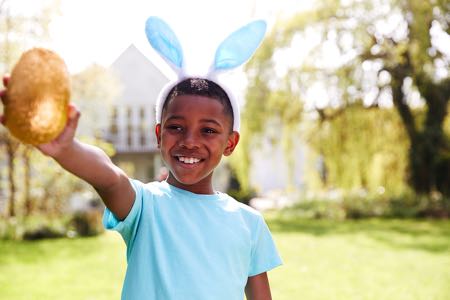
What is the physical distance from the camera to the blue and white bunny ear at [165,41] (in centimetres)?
165

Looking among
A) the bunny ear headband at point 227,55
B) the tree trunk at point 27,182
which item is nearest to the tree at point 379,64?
the tree trunk at point 27,182

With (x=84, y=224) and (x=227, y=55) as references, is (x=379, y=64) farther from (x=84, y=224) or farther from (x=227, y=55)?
(x=227, y=55)

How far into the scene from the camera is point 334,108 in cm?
1339

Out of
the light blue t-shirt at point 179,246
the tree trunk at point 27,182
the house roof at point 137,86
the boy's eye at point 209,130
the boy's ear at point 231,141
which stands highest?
the house roof at point 137,86

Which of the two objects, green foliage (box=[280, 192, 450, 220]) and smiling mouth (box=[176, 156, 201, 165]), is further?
green foliage (box=[280, 192, 450, 220])

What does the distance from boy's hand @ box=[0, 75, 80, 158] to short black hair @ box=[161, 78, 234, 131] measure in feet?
2.25

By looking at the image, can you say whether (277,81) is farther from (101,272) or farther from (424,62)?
(101,272)

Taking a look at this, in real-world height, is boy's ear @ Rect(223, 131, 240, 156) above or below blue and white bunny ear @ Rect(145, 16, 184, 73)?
below

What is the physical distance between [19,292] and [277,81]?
8.59 meters

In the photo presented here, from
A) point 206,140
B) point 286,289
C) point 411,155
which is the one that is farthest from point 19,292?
point 411,155

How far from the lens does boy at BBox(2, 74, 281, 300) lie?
5.20 ft

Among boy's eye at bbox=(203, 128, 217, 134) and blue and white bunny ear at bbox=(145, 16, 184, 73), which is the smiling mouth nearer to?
boy's eye at bbox=(203, 128, 217, 134)

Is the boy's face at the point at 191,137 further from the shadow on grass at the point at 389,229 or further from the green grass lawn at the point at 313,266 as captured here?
the shadow on grass at the point at 389,229

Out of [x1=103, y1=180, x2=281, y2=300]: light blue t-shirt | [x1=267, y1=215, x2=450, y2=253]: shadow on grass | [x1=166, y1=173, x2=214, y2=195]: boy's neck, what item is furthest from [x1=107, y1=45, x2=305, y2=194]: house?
[x1=103, y1=180, x2=281, y2=300]: light blue t-shirt
